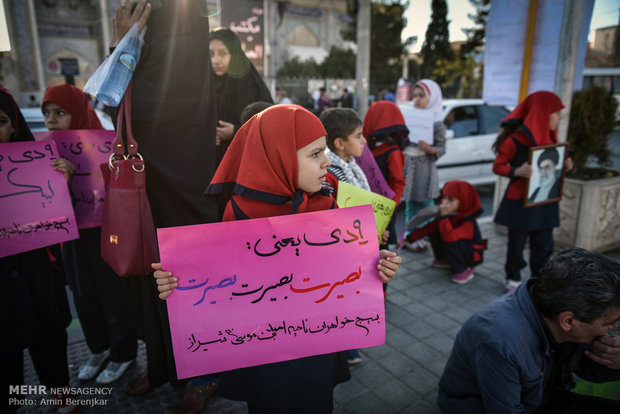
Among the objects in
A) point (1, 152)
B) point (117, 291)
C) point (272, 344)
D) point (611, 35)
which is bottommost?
point (117, 291)

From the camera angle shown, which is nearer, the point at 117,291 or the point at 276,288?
the point at 276,288

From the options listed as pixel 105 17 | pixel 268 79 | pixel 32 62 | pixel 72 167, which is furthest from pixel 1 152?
pixel 32 62

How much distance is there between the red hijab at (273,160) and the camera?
146cm

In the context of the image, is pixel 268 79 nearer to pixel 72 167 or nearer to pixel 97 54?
pixel 72 167

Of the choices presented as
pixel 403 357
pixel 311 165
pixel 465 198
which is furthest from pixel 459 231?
pixel 311 165

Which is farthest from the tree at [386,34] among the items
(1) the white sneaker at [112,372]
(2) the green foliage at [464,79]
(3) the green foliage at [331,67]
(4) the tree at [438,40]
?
(1) the white sneaker at [112,372]

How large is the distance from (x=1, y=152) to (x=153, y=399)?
1709 millimetres

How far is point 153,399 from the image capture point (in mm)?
2580

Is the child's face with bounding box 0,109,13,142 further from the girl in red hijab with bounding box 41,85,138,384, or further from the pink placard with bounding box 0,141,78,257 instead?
the girl in red hijab with bounding box 41,85,138,384

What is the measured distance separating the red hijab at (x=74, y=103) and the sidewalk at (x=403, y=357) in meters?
1.75

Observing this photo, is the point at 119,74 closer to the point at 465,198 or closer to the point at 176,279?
the point at 176,279

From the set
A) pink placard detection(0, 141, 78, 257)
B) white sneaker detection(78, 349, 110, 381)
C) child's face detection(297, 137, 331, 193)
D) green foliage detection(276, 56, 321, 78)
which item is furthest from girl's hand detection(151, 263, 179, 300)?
green foliage detection(276, 56, 321, 78)

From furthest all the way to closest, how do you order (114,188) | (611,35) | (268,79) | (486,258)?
(268,79)
(611,35)
(486,258)
(114,188)

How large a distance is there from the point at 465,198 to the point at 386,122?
4.77 feet
